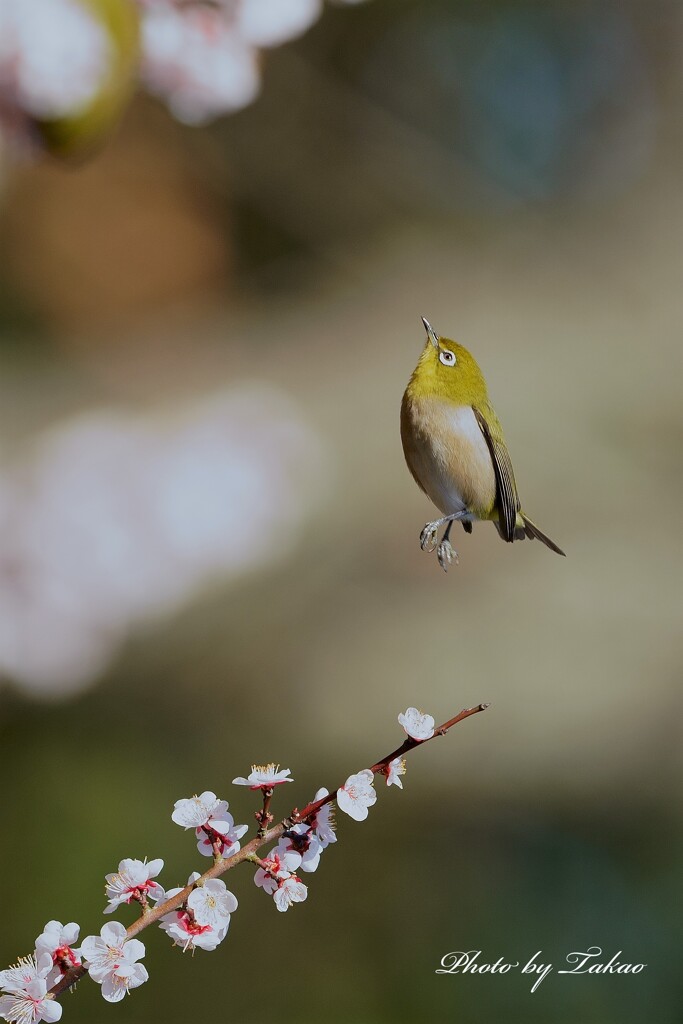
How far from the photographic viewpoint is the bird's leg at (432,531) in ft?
0.88

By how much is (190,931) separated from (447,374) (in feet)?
0.61

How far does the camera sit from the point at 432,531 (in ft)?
0.88

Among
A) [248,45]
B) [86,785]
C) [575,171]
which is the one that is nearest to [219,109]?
[248,45]

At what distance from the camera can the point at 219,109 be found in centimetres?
63

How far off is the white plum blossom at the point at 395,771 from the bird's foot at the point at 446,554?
63mm

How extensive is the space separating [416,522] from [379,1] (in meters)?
1.23

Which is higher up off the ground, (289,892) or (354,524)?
(354,524)

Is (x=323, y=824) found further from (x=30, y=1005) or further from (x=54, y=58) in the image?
(x=54, y=58)

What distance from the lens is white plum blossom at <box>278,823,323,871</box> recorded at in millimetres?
289

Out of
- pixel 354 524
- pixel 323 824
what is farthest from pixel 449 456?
pixel 354 524

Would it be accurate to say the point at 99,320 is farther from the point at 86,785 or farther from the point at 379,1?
the point at 86,785

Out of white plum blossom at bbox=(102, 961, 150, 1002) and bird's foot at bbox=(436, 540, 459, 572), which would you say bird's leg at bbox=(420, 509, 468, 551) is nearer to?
bird's foot at bbox=(436, 540, 459, 572)
